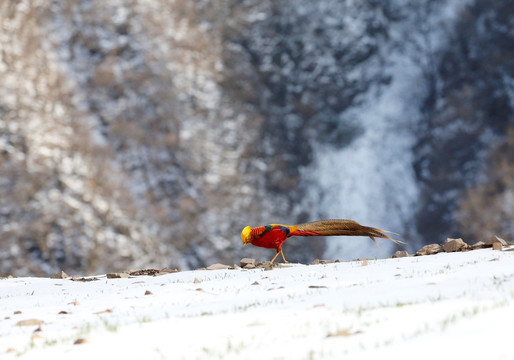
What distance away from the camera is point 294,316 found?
4.62 metres

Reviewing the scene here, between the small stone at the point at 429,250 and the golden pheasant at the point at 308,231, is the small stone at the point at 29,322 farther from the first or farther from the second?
the small stone at the point at 429,250

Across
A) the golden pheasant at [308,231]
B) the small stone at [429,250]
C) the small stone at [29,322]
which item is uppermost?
the small stone at [429,250]

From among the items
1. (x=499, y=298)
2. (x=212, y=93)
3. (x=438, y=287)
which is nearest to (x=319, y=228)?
(x=438, y=287)

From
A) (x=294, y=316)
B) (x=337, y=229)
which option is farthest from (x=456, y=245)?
(x=294, y=316)

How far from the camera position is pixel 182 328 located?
4559 mm

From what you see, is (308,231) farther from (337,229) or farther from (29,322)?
(29,322)

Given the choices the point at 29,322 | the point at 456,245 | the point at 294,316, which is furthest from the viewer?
the point at 456,245

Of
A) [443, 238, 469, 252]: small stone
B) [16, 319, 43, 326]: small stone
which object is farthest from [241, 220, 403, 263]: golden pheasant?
[16, 319, 43, 326]: small stone

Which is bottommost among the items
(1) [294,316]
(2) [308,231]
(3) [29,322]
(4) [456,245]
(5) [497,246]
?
(3) [29,322]

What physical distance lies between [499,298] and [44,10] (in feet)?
68.6

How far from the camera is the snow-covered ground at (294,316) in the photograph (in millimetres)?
3652

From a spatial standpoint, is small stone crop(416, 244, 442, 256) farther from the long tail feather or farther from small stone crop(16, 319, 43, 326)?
small stone crop(16, 319, 43, 326)

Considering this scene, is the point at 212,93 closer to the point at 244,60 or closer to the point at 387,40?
the point at 244,60

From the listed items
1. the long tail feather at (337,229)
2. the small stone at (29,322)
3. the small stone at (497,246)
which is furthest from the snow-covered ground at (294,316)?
the long tail feather at (337,229)
